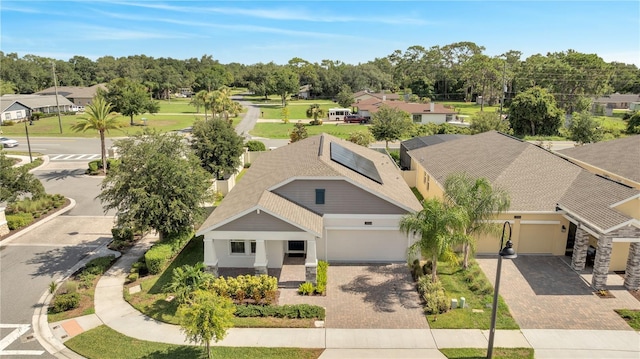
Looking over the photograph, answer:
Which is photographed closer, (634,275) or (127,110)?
(634,275)

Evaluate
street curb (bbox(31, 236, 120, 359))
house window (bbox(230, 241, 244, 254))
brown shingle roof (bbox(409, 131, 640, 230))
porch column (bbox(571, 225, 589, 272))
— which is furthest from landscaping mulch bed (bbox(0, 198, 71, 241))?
porch column (bbox(571, 225, 589, 272))

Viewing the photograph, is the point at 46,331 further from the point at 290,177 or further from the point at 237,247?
the point at 290,177

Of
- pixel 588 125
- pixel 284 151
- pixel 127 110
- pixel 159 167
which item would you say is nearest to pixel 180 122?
pixel 127 110

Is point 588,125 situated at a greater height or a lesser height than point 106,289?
greater

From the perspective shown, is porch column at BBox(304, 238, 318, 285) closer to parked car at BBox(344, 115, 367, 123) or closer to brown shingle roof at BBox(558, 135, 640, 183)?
brown shingle roof at BBox(558, 135, 640, 183)

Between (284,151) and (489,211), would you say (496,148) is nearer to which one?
(489,211)

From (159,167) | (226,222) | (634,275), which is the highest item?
(159,167)

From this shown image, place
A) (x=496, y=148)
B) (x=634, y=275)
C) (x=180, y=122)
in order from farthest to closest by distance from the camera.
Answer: (x=180, y=122), (x=496, y=148), (x=634, y=275)

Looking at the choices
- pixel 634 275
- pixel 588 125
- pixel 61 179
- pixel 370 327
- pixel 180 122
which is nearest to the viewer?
pixel 370 327
